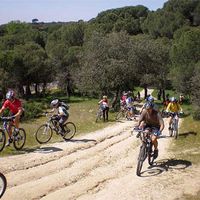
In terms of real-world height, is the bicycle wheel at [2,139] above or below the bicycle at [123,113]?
above

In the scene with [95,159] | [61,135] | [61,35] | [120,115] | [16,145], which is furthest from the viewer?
[61,35]

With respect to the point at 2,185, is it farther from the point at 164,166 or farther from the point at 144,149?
the point at 164,166

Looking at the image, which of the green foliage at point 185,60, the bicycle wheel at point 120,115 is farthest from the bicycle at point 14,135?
the green foliage at point 185,60

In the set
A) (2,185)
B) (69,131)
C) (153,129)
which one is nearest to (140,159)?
(153,129)

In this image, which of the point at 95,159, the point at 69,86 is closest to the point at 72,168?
the point at 95,159

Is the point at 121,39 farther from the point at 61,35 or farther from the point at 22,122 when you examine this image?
the point at 61,35

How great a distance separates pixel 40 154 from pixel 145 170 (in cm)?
398

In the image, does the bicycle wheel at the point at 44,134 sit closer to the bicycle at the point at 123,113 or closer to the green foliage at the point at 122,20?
the bicycle at the point at 123,113

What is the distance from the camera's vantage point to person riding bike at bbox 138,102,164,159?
13.2 metres

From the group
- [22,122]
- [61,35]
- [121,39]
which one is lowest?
[22,122]

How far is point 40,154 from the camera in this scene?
14.8 metres

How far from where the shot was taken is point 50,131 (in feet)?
57.2

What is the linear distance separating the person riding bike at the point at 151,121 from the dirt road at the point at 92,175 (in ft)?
4.15

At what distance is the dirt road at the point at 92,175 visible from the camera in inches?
434
